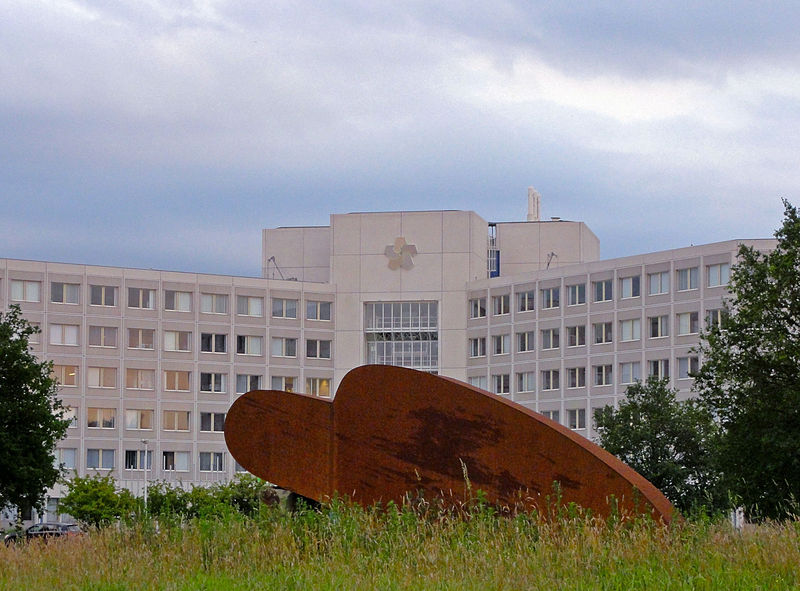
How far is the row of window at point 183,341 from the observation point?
86.8 meters

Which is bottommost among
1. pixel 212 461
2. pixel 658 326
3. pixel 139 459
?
pixel 212 461

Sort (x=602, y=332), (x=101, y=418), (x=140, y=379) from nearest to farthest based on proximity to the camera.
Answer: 1. (x=602, y=332)
2. (x=101, y=418)
3. (x=140, y=379)

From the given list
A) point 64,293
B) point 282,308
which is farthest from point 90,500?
point 282,308

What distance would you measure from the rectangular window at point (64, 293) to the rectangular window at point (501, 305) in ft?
90.4

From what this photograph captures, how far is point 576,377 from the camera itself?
86.6 m

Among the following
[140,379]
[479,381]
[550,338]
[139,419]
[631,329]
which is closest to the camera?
[631,329]

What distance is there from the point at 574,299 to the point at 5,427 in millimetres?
53074

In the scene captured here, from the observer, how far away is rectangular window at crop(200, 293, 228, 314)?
90.8 m

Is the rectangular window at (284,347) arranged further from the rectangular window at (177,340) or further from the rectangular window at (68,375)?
the rectangular window at (68,375)

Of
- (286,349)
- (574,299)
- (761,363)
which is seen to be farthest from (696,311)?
(761,363)

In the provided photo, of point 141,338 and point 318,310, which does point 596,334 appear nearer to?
point 318,310

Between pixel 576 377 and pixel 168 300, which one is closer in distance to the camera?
pixel 576 377

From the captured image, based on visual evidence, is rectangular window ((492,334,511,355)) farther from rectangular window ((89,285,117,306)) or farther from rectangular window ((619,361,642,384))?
rectangular window ((89,285,117,306))

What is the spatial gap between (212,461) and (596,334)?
2685 centimetres
